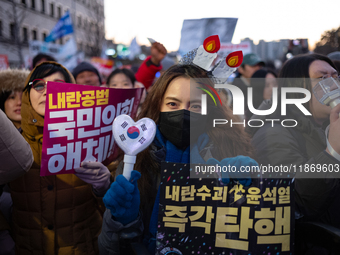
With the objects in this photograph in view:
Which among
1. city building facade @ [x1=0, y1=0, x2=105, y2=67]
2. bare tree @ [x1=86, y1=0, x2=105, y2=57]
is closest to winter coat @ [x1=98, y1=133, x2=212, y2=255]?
city building facade @ [x1=0, y1=0, x2=105, y2=67]

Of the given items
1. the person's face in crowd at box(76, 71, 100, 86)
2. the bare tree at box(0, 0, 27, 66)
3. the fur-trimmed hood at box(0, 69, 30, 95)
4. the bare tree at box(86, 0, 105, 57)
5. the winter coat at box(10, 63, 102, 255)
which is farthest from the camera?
the bare tree at box(86, 0, 105, 57)

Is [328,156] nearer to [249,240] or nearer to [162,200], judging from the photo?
[249,240]

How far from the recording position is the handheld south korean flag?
1349mm

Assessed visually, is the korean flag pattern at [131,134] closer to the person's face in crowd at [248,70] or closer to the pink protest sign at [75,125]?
the pink protest sign at [75,125]

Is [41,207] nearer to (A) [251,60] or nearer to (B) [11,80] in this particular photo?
(B) [11,80]

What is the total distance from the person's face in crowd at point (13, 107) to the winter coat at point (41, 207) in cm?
65

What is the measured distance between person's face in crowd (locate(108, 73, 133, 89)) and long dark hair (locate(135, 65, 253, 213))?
6.51ft

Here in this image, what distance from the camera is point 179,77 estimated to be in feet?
5.63

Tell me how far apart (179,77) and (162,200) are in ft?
2.56

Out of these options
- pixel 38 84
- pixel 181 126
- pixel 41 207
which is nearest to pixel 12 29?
pixel 38 84

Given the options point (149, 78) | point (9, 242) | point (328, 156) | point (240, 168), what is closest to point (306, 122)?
point (328, 156)

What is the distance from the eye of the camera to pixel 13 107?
251 centimetres

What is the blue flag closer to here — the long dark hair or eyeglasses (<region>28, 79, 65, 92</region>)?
eyeglasses (<region>28, 79, 65, 92</region>)

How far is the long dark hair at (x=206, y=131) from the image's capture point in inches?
64.8
